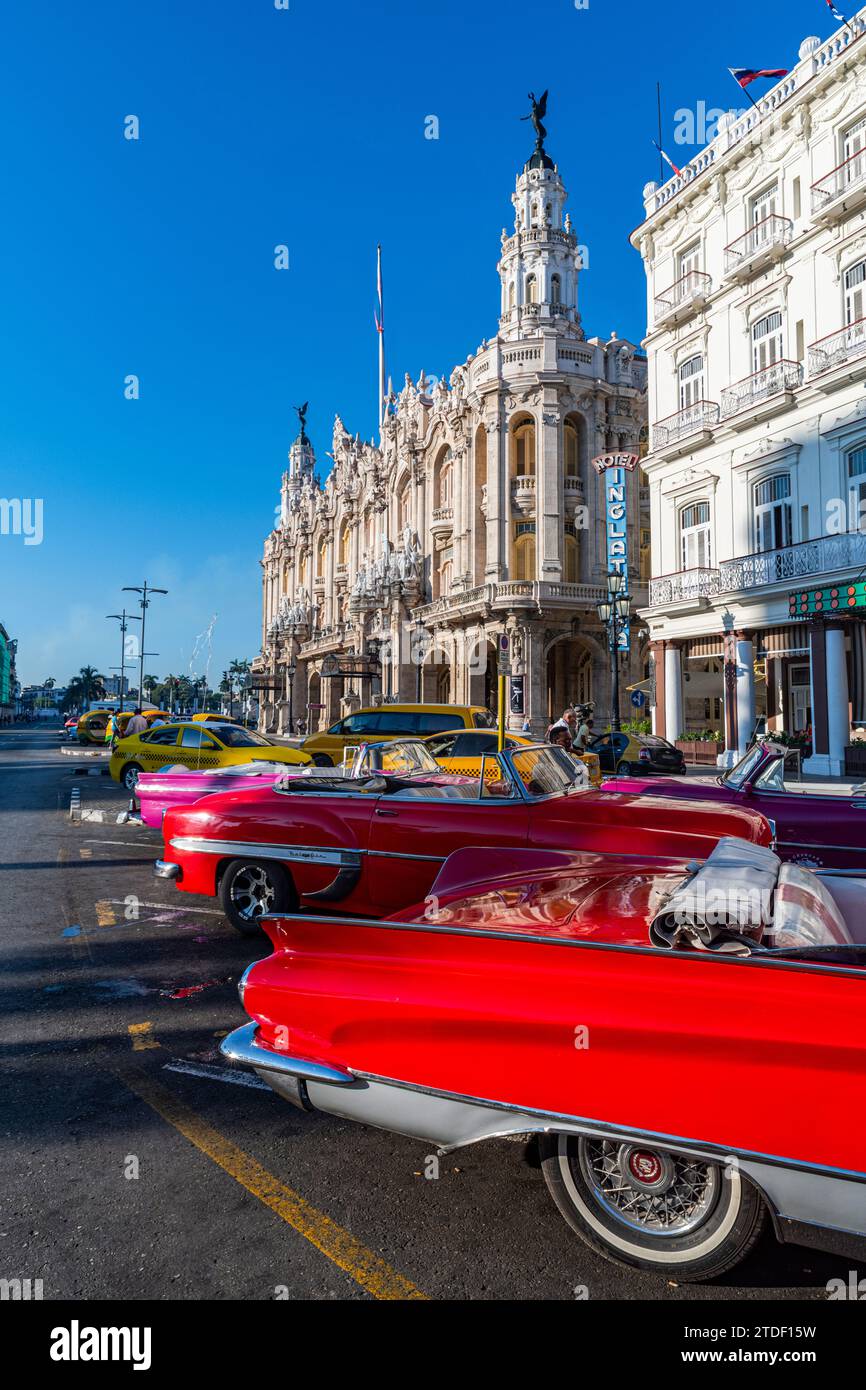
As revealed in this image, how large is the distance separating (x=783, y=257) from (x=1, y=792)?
23.7 m

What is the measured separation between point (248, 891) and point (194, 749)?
8978 millimetres

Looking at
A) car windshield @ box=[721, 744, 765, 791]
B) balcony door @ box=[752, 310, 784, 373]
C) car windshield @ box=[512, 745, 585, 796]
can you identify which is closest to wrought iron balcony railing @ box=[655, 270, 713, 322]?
balcony door @ box=[752, 310, 784, 373]

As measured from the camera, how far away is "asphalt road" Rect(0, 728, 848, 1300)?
8.20 feet

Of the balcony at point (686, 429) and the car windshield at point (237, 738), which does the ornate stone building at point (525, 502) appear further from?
the car windshield at point (237, 738)

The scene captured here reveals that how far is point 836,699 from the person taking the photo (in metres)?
19.4

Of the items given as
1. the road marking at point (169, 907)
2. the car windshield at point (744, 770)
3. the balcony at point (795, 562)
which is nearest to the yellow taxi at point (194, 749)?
the road marking at point (169, 907)

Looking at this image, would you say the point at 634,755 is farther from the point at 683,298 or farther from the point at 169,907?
the point at 683,298

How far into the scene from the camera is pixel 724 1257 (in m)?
2.38

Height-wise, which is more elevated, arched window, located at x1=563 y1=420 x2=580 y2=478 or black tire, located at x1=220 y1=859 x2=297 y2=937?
arched window, located at x1=563 y1=420 x2=580 y2=478

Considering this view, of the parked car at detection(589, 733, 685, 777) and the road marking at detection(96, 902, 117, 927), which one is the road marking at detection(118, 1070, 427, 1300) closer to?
the road marking at detection(96, 902, 117, 927)

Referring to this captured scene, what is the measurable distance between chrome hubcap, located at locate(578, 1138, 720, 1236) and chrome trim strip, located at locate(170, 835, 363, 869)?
329 centimetres

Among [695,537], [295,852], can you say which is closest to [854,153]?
[695,537]

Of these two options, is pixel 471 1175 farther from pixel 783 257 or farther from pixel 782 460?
pixel 783 257

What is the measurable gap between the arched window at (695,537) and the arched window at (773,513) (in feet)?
6.25
